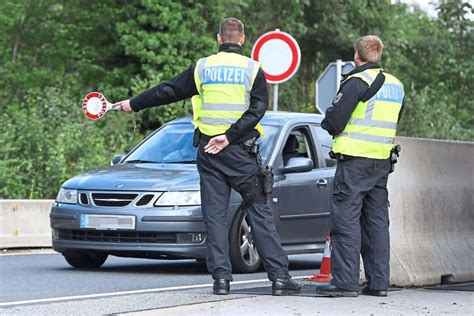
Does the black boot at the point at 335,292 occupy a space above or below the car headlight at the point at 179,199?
below

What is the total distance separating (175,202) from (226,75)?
2.92 metres

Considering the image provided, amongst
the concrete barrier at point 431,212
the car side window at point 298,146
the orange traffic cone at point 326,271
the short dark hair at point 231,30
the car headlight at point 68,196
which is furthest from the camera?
the car side window at point 298,146

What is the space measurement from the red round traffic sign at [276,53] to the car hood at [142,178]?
3.66 m

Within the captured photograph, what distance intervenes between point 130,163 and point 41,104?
9352 millimetres

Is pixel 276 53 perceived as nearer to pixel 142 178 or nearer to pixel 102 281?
pixel 142 178

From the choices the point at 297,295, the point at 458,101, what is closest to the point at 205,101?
the point at 297,295

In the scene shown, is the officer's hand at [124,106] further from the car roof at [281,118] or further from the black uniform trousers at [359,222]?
the car roof at [281,118]

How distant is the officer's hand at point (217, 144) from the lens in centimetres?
930

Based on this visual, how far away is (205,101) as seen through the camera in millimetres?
9445

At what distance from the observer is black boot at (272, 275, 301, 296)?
30.7 ft

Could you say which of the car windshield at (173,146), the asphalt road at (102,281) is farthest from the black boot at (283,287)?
the car windshield at (173,146)

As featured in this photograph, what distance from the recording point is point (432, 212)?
11.1m

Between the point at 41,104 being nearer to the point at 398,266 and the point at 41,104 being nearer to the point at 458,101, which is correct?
the point at 398,266

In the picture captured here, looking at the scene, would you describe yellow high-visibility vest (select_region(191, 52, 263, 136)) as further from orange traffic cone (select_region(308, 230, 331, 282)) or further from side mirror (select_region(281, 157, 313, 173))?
side mirror (select_region(281, 157, 313, 173))
